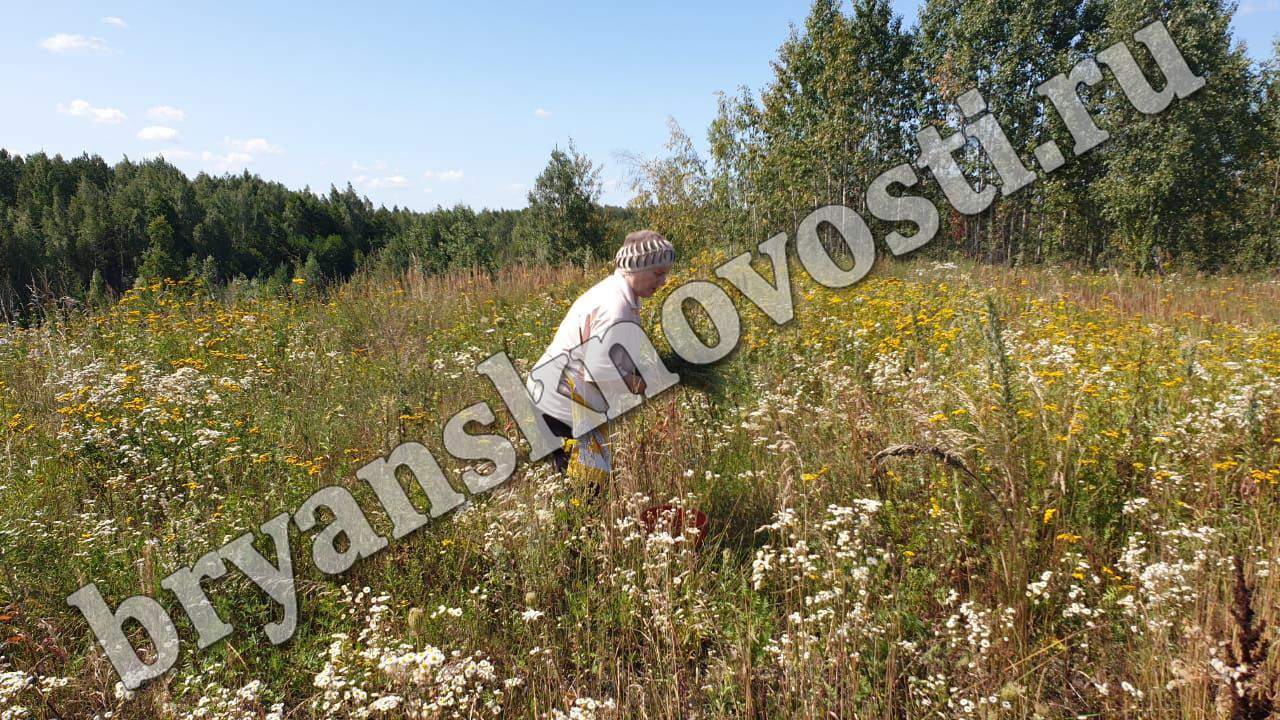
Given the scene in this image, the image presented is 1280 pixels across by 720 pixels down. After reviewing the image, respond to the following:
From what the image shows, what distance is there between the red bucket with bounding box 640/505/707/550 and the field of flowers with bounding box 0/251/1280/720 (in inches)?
1.8

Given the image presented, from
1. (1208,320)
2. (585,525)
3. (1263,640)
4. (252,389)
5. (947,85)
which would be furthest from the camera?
(947,85)

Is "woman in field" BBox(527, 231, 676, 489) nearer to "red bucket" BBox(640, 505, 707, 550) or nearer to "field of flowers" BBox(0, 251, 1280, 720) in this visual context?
"field of flowers" BBox(0, 251, 1280, 720)

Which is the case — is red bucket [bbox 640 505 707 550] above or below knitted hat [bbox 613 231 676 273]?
below

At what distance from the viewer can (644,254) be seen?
9.41 ft

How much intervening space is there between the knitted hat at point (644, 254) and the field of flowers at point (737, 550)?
82 centimetres

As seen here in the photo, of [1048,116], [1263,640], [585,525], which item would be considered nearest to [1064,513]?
[1263,640]

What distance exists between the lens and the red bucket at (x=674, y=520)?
2.49 metres

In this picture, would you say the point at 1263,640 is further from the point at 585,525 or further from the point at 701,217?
the point at 701,217

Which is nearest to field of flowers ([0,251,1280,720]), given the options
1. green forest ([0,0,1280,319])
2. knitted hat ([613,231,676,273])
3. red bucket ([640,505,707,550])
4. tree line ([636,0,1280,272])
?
red bucket ([640,505,707,550])

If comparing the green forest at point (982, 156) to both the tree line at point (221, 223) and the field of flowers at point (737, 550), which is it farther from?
the field of flowers at point (737, 550)

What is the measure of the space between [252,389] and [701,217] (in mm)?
11005

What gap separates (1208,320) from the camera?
598 cm

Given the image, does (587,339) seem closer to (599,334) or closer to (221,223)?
(599,334)

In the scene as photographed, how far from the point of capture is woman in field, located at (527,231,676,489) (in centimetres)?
286
